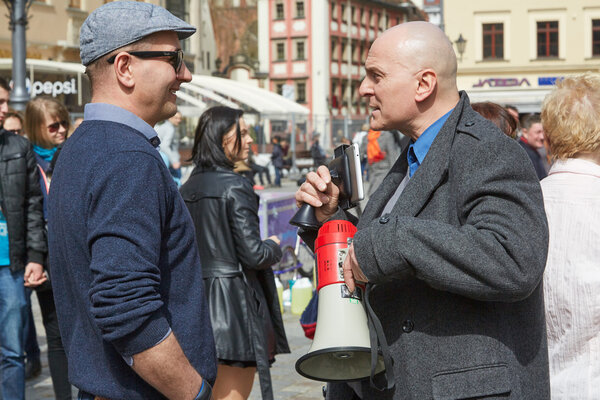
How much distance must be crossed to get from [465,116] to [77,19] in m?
30.4

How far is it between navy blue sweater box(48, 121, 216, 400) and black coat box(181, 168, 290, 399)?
2146 millimetres

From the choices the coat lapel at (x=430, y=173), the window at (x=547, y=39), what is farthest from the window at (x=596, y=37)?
the coat lapel at (x=430, y=173)

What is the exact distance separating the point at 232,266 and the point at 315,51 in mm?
65927

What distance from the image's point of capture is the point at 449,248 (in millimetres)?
2182

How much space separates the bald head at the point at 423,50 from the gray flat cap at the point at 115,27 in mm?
632

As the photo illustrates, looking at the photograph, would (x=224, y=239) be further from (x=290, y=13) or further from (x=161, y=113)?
(x=290, y=13)

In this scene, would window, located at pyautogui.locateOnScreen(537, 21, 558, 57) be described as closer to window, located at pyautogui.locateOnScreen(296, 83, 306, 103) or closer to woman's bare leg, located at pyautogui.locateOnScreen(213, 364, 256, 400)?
window, located at pyautogui.locateOnScreen(296, 83, 306, 103)

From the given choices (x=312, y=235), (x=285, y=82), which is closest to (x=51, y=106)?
(x=312, y=235)

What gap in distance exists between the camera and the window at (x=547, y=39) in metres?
48.5

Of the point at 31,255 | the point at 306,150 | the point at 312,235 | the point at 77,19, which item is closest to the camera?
the point at 312,235

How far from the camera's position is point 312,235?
2.91 m

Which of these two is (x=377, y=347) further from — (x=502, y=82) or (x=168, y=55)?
(x=502, y=82)

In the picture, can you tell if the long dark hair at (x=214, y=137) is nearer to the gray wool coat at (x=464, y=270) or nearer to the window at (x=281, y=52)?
the gray wool coat at (x=464, y=270)

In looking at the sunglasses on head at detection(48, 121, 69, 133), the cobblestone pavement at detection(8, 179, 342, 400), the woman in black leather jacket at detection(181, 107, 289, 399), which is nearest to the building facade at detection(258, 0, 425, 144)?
the cobblestone pavement at detection(8, 179, 342, 400)
